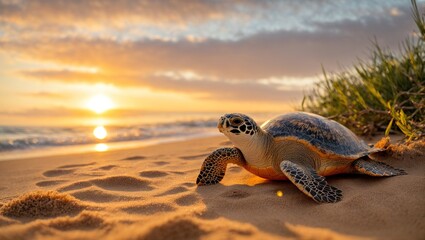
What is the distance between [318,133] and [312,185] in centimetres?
76

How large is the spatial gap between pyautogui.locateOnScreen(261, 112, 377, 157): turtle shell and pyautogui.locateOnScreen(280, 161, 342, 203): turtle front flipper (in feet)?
1.35

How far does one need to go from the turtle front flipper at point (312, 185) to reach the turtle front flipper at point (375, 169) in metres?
0.56

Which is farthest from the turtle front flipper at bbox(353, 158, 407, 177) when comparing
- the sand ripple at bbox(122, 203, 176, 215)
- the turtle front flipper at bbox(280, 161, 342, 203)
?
the sand ripple at bbox(122, 203, 176, 215)

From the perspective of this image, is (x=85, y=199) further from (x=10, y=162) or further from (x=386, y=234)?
(x=10, y=162)

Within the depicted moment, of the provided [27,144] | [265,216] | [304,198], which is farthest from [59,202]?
[27,144]

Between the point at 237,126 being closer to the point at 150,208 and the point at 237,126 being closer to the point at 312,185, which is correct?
the point at 312,185

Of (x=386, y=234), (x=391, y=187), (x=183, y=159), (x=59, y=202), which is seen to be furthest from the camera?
(x=183, y=159)

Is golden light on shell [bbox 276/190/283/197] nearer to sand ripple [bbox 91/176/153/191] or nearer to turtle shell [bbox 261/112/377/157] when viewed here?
turtle shell [bbox 261/112/377/157]

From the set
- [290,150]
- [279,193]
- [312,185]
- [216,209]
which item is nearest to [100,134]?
[290,150]

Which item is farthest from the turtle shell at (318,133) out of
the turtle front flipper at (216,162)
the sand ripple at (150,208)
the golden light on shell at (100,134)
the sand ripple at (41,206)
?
the golden light on shell at (100,134)

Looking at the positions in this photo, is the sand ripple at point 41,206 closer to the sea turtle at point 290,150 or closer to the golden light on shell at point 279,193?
the sea turtle at point 290,150

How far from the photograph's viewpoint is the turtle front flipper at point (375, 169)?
3.20 metres

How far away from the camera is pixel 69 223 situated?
2354 millimetres

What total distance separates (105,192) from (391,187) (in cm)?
239
